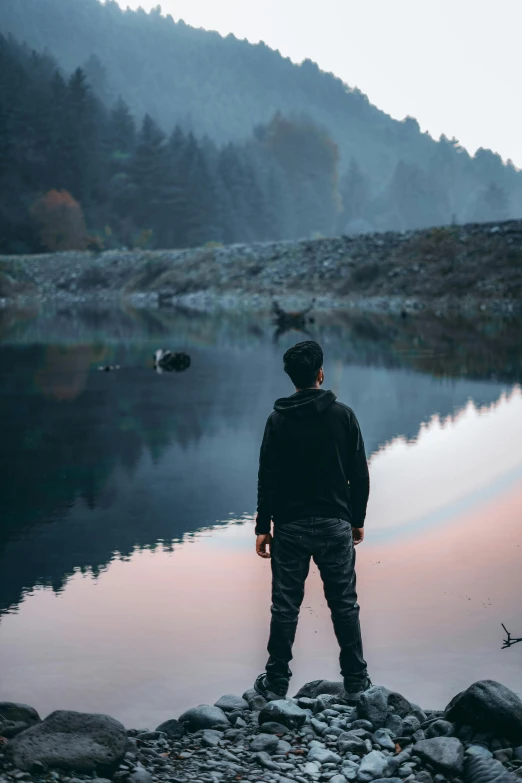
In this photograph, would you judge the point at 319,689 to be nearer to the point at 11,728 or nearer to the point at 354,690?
the point at 354,690

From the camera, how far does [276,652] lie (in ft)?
18.0

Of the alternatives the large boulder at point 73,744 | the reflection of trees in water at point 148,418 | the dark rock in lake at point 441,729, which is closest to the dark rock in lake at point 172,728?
the large boulder at point 73,744

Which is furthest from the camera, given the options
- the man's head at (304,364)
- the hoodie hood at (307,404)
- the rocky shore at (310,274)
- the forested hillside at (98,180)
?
the forested hillside at (98,180)

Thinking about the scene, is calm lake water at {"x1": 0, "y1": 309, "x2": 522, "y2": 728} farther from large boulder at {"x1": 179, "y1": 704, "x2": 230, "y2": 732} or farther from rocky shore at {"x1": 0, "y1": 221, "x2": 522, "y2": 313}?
rocky shore at {"x1": 0, "y1": 221, "x2": 522, "y2": 313}

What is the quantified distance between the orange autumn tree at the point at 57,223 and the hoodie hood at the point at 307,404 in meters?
86.8

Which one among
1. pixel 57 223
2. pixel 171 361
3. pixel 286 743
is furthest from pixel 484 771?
pixel 57 223

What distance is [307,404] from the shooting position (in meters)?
5.43

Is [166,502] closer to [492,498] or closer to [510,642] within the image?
[492,498]

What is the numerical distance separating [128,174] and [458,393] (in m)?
92.4

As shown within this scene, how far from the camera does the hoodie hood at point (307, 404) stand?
17.8 ft

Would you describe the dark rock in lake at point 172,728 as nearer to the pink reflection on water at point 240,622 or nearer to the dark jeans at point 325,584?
the pink reflection on water at point 240,622

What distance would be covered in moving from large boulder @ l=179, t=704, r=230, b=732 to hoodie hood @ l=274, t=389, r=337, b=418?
1.59 m

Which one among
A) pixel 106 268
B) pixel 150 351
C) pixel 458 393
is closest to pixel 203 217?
pixel 106 268

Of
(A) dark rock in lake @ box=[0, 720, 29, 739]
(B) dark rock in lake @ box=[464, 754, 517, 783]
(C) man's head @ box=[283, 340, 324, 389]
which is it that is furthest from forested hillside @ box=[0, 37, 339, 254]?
(B) dark rock in lake @ box=[464, 754, 517, 783]
